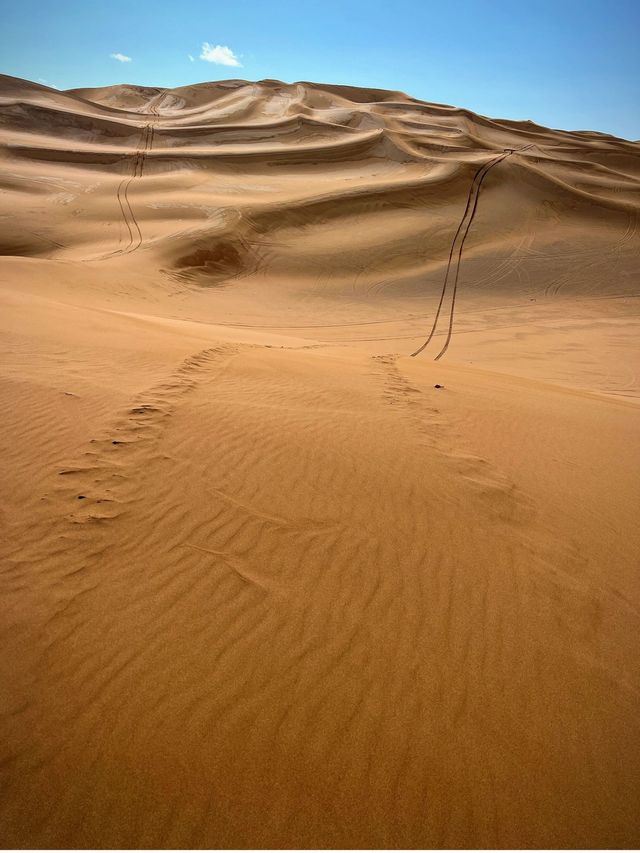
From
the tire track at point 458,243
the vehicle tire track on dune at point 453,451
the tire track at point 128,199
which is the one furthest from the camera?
the tire track at point 128,199

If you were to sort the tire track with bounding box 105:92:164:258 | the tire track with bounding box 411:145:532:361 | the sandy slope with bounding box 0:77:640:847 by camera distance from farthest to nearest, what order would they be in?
the tire track with bounding box 105:92:164:258 → the tire track with bounding box 411:145:532:361 → the sandy slope with bounding box 0:77:640:847

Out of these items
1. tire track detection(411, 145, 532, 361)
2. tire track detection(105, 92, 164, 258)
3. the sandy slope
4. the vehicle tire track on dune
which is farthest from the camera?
tire track detection(105, 92, 164, 258)

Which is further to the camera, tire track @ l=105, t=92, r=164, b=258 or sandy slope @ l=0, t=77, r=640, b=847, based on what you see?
tire track @ l=105, t=92, r=164, b=258

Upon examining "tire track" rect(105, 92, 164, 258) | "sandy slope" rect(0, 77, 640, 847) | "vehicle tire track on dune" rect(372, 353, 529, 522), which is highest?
"tire track" rect(105, 92, 164, 258)

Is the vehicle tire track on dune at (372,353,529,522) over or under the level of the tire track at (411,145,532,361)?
under

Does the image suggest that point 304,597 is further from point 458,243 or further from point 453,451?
point 458,243

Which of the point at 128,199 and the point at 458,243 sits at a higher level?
the point at 458,243

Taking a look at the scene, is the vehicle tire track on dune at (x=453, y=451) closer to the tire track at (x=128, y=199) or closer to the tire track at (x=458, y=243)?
the tire track at (x=458, y=243)

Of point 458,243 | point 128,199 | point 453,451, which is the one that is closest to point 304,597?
point 453,451

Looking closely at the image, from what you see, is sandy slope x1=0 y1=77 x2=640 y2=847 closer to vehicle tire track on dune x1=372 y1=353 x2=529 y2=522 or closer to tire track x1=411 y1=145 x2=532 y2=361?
vehicle tire track on dune x1=372 y1=353 x2=529 y2=522

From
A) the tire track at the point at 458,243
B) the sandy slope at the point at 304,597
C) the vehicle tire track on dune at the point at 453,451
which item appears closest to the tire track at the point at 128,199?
the sandy slope at the point at 304,597

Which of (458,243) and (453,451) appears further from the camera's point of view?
(458,243)

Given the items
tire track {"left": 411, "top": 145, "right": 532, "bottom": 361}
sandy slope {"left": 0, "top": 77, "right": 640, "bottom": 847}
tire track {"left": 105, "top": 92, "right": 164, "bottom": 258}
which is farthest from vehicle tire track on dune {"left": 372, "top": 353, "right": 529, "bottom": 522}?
tire track {"left": 105, "top": 92, "right": 164, "bottom": 258}

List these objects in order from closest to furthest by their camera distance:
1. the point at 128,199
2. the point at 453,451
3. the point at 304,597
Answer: the point at 304,597
the point at 453,451
the point at 128,199
